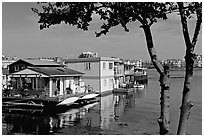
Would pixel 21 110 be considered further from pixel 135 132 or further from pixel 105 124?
pixel 135 132

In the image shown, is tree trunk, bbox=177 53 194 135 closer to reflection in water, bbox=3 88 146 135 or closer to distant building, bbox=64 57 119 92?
reflection in water, bbox=3 88 146 135

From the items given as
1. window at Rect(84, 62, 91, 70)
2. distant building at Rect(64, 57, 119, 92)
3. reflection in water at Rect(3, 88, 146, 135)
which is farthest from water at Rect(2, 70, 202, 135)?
window at Rect(84, 62, 91, 70)

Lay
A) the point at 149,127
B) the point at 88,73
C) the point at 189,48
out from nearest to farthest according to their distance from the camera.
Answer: the point at 189,48 < the point at 149,127 < the point at 88,73

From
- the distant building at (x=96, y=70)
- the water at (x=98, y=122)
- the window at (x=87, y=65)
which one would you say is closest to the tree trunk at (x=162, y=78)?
the water at (x=98, y=122)

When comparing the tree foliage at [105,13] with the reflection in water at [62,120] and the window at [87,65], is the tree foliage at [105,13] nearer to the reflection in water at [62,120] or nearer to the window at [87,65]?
the reflection in water at [62,120]

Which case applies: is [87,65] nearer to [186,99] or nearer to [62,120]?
[62,120]

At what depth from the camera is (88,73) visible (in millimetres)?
23578

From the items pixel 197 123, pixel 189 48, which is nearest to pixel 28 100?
pixel 197 123

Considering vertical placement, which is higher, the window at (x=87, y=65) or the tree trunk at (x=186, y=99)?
the window at (x=87, y=65)

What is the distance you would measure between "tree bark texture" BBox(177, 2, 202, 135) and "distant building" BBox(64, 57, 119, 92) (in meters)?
19.4

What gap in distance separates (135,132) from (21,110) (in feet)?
23.5

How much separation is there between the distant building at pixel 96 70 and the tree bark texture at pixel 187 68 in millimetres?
19375

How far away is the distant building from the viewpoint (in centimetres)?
2305

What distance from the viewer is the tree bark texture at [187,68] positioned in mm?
3410
